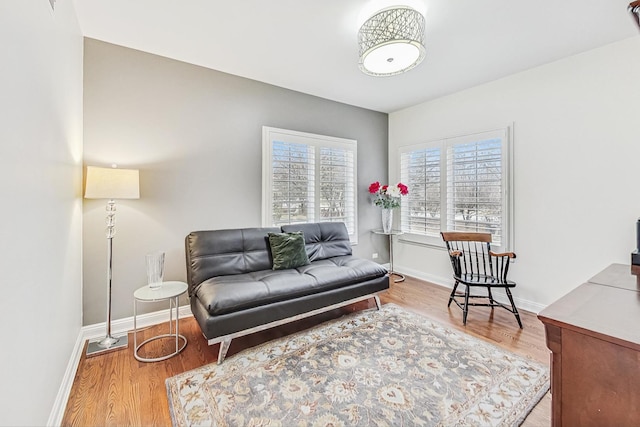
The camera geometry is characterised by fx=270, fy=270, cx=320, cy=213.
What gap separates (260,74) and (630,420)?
3.71 metres

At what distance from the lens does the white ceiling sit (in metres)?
2.07

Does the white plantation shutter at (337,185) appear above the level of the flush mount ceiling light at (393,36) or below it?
below

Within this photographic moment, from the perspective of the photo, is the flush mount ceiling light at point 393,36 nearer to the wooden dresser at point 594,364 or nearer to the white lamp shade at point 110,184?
the wooden dresser at point 594,364

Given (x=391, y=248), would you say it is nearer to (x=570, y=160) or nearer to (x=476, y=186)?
(x=476, y=186)

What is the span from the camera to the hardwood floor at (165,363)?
5.27 feet

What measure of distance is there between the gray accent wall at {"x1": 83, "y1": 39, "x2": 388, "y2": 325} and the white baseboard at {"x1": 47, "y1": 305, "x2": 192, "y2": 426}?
0.07 m

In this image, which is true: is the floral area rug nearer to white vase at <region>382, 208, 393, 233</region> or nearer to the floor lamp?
the floor lamp

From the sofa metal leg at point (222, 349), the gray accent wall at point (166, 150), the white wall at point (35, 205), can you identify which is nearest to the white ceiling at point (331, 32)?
the gray accent wall at point (166, 150)

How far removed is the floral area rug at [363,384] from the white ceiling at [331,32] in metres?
2.72

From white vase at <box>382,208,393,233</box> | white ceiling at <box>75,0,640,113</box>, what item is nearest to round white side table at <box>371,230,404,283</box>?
white vase at <box>382,208,393,233</box>

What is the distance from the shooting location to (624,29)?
2326 millimetres

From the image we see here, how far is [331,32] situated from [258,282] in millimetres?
2303

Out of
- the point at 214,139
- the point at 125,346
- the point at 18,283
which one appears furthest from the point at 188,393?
the point at 214,139

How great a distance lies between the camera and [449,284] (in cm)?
381
